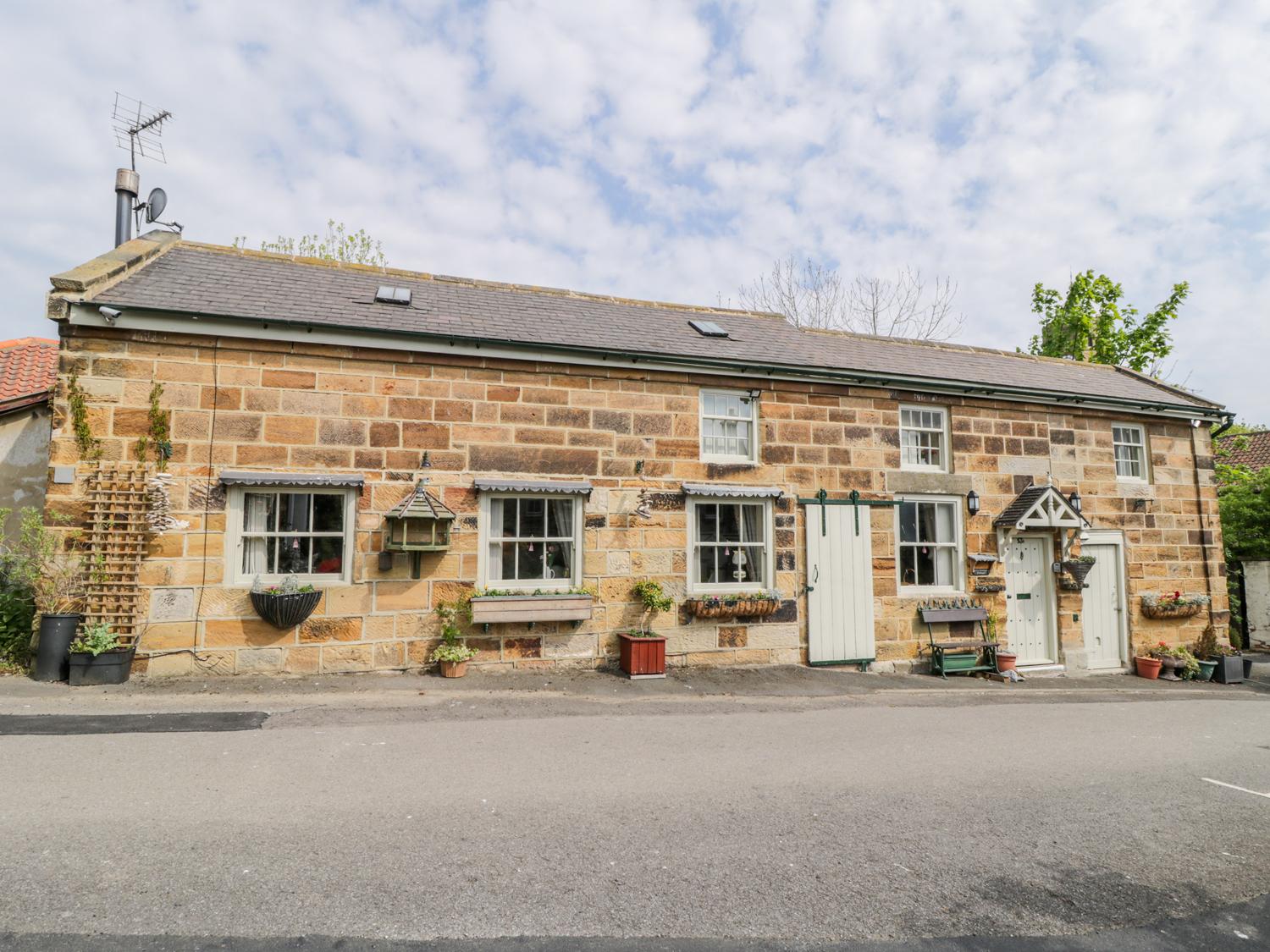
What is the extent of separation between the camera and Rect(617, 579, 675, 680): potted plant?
8.74 m

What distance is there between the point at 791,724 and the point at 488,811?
369 centimetres

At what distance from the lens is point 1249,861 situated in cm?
421

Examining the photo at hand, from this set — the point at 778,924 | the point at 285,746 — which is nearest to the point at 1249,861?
the point at 778,924

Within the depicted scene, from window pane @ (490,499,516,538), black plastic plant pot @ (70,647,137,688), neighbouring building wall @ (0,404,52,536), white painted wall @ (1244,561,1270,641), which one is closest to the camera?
black plastic plant pot @ (70,647,137,688)

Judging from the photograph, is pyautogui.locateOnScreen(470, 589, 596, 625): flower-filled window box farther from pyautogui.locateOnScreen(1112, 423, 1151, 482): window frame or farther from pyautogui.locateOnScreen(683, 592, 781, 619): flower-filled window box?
pyautogui.locateOnScreen(1112, 423, 1151, 482): window frame

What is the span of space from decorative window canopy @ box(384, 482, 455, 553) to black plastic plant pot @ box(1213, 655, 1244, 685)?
13008mm

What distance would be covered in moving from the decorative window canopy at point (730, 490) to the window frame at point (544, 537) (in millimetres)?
1578

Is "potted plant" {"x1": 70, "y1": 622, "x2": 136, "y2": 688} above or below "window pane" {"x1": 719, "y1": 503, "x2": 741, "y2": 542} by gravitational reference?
below

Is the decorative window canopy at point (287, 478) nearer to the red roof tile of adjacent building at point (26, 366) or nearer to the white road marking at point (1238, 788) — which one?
the red roof tile of adjacent building at point (26, 366)

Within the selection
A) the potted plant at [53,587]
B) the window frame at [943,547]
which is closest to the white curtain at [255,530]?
the potted plant at [53,587]

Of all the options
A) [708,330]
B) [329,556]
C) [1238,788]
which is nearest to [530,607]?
[329,556]

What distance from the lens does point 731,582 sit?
991cm

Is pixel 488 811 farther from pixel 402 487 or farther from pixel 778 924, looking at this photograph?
pixel 402 487

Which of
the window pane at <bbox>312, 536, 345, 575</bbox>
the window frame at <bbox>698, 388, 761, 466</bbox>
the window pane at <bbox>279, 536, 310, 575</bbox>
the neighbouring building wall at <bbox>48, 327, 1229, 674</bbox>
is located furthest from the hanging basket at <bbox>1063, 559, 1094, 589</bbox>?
the window pane at <bbox>279, 536, 310, 575</bbox>
